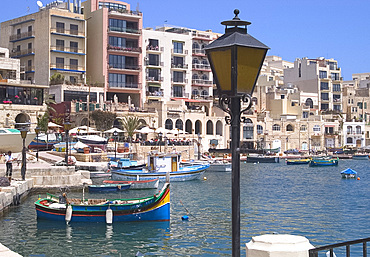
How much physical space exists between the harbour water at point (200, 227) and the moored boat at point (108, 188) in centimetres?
78

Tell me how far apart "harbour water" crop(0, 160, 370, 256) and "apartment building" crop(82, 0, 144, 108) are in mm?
33424

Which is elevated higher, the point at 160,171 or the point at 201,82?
the point at 201,82

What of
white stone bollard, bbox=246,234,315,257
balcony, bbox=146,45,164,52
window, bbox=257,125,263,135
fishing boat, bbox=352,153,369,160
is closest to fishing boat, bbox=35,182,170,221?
white stone bollard, bbox=246,234,315,257

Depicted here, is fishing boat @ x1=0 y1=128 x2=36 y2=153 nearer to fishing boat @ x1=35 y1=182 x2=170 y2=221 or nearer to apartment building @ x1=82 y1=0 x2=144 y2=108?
fishing boat @ x1=35 y1=182 x2=170 y2=221

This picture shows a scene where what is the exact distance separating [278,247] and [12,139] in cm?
3383

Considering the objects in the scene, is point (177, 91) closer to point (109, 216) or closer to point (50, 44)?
point (50, 44)

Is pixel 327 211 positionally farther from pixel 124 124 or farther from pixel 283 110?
pixel 283 110

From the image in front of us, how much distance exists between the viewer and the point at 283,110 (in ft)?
303

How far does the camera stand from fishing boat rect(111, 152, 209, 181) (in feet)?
133

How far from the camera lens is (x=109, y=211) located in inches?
896

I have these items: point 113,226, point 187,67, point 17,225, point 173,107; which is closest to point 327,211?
point 113,226

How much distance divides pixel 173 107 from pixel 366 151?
4406 cm

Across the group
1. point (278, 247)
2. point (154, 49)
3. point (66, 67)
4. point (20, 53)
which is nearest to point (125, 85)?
point (154, 49)

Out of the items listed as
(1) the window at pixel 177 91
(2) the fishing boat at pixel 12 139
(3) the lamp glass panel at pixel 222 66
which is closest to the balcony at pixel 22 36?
(1) the window at pixel 177 91
